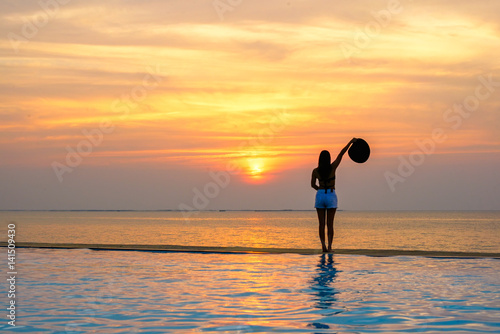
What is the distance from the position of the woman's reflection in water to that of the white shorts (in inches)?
61.3

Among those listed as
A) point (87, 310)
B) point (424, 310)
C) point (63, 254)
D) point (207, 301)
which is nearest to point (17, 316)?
point (87, 310)

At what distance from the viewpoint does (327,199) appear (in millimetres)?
14695

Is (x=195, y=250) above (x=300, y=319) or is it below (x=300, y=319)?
above

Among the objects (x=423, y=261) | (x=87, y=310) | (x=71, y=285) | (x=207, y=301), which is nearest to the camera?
(x=87, y=310)

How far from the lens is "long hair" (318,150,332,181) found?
1441 centimetres

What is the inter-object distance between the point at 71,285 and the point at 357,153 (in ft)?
23.8

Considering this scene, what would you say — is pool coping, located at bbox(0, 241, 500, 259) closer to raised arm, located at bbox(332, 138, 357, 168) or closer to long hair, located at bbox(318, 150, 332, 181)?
long hair, located at bbox(318, 150, 332, 181)

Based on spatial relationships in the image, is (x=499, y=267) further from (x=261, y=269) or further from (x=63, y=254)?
(x=63, y=254)

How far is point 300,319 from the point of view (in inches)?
272

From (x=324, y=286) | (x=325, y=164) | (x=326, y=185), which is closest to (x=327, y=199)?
(x=326, y=185)

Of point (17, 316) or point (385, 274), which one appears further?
point (385, 274)

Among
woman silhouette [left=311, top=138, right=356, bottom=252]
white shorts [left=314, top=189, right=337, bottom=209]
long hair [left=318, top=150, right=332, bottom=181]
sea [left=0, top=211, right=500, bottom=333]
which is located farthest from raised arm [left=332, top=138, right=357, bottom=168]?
sea [left=0, top=211, right=500, bottom=333]

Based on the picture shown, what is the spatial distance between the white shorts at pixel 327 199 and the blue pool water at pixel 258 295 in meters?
1.41

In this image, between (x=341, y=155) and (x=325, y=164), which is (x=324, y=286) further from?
(x=341, y=155)
